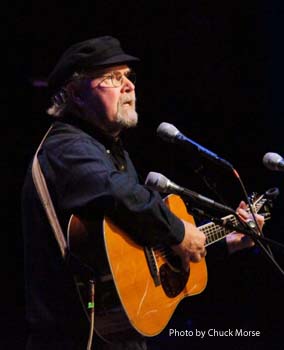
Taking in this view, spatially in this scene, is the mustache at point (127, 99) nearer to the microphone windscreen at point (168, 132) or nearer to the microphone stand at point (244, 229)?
the microphone windscreen at point (168, 132)

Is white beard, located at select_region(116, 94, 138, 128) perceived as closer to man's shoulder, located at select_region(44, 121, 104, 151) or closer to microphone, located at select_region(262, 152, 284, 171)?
man's shoulder, located at select_region(44, 121, 104, 151)

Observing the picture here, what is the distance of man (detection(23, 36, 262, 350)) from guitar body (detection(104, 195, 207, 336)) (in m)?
0.04

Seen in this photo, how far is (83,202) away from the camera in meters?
2.27

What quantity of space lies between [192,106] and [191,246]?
258 cm

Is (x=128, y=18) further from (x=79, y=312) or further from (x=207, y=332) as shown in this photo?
(x=79, y=312)

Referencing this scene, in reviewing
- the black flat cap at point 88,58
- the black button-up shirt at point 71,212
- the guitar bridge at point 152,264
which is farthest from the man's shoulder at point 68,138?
the guitar bridge at point 152,264

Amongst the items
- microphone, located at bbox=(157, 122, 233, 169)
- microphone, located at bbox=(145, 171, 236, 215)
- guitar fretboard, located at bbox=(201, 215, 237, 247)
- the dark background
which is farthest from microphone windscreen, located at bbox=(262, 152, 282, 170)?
the dark background

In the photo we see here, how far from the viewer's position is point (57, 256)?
238 cm

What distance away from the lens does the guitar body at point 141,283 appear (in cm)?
236

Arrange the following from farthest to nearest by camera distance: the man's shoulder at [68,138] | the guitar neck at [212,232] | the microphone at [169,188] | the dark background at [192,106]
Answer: the dark background at [192,106]
the guitar neck at [212,232]
the man's shoulder at [68,138]
the microphone at [169,188]

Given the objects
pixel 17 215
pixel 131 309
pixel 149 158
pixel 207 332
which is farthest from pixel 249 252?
pixel 131 309

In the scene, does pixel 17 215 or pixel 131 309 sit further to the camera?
pixel 17 215

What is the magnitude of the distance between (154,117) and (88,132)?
8.00 feet

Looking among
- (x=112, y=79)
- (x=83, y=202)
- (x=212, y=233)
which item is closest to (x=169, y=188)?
(x=83, y=202)
